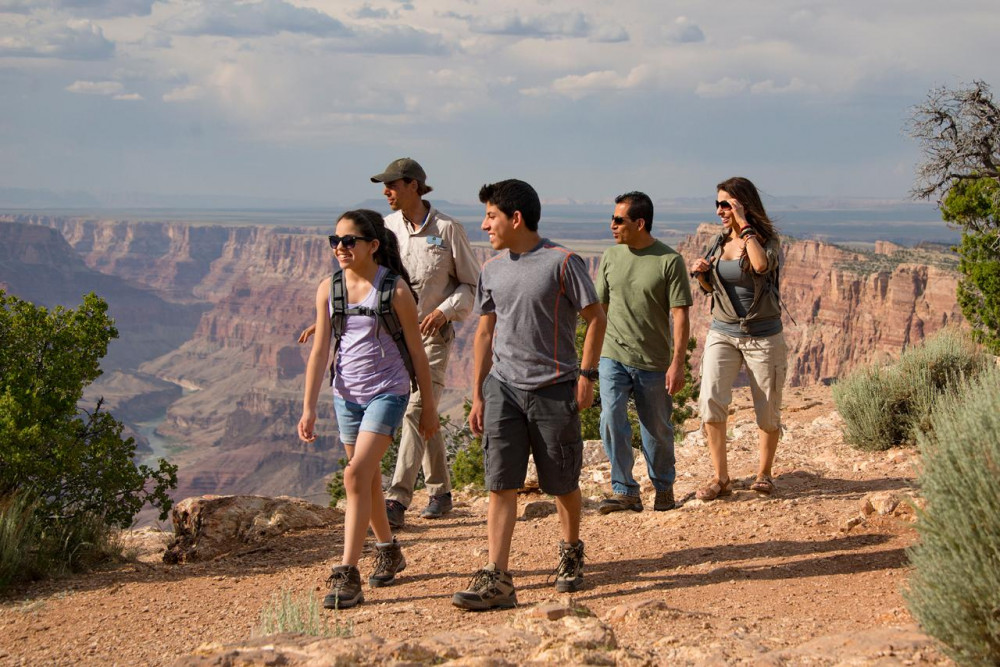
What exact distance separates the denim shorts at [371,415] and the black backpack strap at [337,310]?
0.59ft

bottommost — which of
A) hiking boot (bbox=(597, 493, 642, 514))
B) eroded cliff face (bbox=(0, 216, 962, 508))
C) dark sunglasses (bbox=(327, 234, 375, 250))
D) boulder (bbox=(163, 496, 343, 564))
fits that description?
eroded cliff face (bbox=(0, 216, 962, 508))

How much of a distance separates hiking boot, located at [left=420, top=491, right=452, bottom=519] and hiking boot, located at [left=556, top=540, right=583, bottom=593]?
85.7 inches

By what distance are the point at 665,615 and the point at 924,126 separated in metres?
20.7

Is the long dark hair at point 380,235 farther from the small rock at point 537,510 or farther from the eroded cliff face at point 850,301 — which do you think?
the eroded cliff face at point 850,301

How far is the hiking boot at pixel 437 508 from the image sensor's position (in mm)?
6977

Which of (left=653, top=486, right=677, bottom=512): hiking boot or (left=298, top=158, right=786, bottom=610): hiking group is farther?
(left=653, top=486, right=677, bottom=512): hiking boot

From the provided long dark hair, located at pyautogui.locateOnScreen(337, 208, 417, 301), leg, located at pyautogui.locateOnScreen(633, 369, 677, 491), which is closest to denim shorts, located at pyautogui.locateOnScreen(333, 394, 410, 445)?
long dark hair, located at pyautogui.locateOnScreen(337, 208, 417, 301)

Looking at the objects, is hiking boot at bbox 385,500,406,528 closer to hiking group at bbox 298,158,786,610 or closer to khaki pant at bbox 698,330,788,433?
hiking group at bbox 298,158,786,610

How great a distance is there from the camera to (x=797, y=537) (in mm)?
5672

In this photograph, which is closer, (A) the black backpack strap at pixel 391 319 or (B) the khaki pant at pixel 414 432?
(A) the black backpack strap at pixel 391 319

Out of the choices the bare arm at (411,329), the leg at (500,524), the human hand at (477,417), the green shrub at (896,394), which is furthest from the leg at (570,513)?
the green shrub at (896,394)

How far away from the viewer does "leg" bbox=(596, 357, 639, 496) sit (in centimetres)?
610

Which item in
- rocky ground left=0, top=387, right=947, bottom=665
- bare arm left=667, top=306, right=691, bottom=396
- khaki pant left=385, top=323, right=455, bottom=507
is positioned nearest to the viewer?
rocky ground left=0, top=387, right=947, bottom=665

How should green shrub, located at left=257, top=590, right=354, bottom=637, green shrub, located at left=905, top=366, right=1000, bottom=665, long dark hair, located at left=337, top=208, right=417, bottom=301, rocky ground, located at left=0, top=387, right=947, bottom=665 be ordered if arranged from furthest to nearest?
long dark hair, located at left=337, top=208, right=417, bottom=301 → green shrub, located at left=257, top=590, right=354, bottom=637 → rocky ground, located at left=0, top=387, right=947, bottom=665 → green shrub, located at left=905, top=366, right=1000, bottom=665
